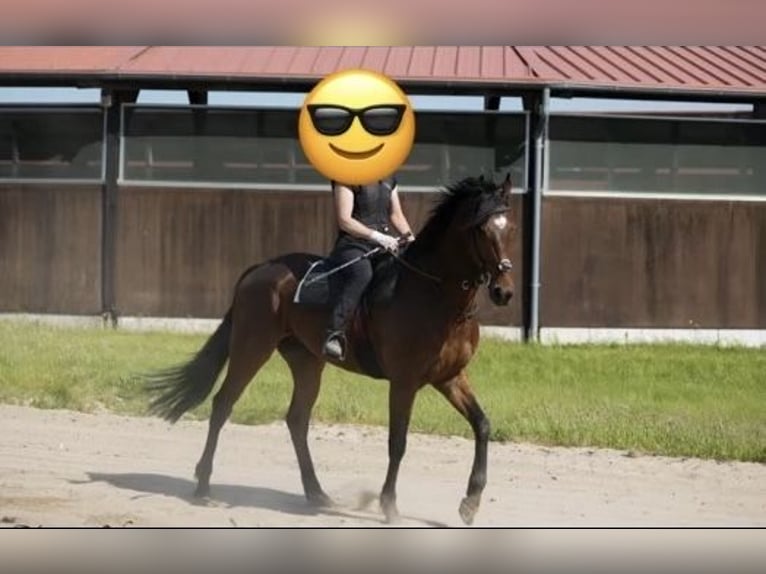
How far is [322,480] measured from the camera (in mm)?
10023

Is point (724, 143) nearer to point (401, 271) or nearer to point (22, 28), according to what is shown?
point (401, 271)

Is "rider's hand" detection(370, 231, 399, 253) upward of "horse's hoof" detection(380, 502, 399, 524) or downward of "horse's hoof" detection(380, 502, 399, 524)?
upward

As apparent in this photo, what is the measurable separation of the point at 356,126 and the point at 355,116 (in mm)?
63

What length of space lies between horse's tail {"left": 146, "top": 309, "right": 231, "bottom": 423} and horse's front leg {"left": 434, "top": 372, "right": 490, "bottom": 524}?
180 centimetres

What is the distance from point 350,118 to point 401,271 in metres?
1.12

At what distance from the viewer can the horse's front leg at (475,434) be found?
823 centimetres

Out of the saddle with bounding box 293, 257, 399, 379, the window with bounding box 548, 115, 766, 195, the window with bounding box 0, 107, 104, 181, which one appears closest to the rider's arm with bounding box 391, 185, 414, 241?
the saddle with bounding box 293, 257, 399, 379

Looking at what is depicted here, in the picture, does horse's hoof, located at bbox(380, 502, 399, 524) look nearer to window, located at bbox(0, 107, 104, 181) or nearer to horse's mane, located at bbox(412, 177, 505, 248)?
horse's mane, located at bbox(412, 177, 505, 248)

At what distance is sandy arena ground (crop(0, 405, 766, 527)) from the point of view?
855 cm

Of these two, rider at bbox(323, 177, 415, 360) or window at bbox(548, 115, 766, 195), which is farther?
window at bbox(548, 115, 766, 195)

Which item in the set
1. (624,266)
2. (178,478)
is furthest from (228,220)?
(178,478)

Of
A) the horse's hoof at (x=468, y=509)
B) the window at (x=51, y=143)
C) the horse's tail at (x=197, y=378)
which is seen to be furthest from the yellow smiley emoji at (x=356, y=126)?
the window at (x=51, y=143)

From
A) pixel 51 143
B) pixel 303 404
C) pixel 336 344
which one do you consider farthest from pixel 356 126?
pixel 51 143

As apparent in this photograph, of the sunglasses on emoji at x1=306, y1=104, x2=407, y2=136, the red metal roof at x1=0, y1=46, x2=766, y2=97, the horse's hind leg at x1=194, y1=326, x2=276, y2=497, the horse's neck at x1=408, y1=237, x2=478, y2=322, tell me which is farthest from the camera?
the red metal roof at x1=0, y1=46, x2=766, y2=97
